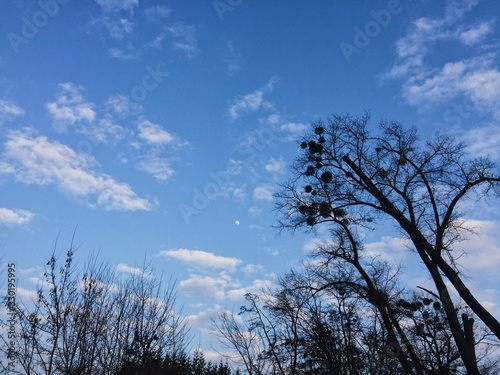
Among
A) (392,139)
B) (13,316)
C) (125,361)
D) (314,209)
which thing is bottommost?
(125,361)

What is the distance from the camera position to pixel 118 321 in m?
9.06

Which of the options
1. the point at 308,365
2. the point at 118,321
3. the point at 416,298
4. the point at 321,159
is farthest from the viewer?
the point at 308,365

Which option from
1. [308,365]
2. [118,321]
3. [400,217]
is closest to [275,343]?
[308,365]

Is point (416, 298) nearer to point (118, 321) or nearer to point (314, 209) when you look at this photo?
point (314, 209)

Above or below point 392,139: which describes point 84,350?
below

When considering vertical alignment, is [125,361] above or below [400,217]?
below

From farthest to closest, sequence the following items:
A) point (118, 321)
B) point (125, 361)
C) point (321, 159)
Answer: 1. point (321, 159)
2. point (118, 321)
3. point (125, 361)

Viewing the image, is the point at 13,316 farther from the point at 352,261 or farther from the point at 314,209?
the point at 352,261

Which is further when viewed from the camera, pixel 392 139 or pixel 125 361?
pixel 392 139

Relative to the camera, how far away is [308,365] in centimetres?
1535

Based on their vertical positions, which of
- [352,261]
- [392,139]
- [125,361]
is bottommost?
[125,361]

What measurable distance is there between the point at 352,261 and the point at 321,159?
3.72m

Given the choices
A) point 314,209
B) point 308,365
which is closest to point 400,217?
point 314,209

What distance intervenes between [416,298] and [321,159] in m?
5.33
